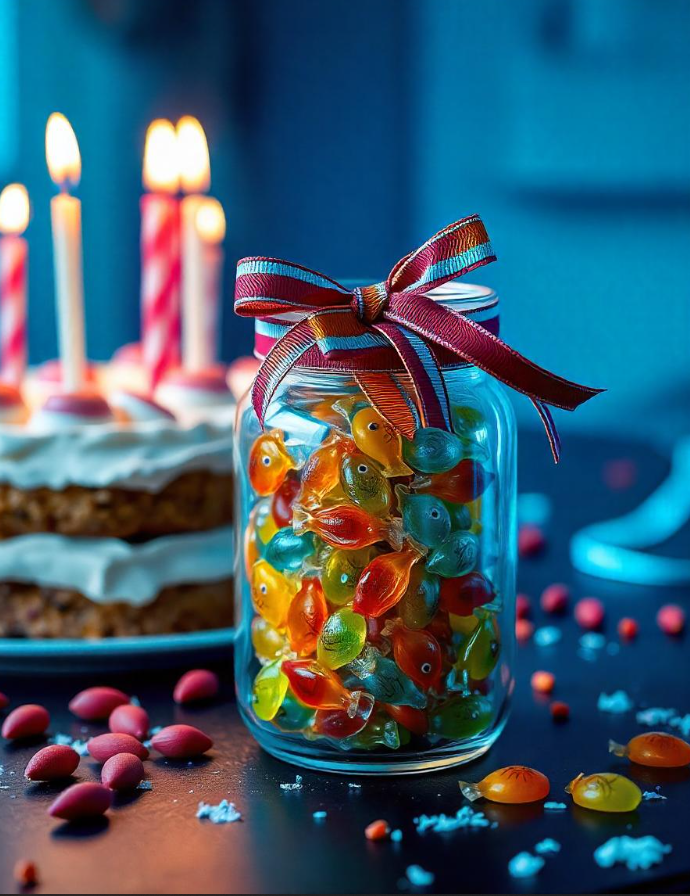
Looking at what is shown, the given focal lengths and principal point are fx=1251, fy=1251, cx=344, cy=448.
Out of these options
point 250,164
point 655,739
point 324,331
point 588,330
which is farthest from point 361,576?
point 250,164

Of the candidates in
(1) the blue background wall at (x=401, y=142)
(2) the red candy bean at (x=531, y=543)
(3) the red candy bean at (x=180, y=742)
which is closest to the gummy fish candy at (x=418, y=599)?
(3) the red candy bean at (x=180, y=742)

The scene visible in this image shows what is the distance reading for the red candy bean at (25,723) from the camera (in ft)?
3.26

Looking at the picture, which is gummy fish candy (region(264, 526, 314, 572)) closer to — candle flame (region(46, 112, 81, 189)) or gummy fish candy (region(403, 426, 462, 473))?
gummy fish candy (region(403, 426, 462, 473))

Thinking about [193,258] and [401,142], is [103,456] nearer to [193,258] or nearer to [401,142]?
[193,258]

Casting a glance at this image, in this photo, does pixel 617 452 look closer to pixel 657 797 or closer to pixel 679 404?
pixel 679 404

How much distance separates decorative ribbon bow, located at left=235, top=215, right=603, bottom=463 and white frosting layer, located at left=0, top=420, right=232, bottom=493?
0.27 meters

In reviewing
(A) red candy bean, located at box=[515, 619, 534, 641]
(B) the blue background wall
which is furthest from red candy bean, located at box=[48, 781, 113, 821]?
(B) the blue background wall

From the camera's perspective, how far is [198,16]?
3152mm

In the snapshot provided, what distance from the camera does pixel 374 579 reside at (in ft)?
2.86

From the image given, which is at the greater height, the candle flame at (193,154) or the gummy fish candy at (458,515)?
the candle flame at (193,154)

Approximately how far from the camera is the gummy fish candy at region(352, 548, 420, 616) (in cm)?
87

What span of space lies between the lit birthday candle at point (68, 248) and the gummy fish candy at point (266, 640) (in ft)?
1.22

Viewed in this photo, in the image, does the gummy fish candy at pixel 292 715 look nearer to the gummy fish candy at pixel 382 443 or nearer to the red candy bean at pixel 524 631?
the gummy fish candy at pixel 382 443

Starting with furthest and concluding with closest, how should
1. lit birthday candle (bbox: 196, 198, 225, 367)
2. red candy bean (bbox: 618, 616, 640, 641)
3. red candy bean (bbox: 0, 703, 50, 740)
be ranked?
lit birthday candle (bbox: 196, 198, 225, 367) < red candy bean (bbox: 618, 616, 640, 641) < red candy bean (bbox: 0, 703, 50, 740)
